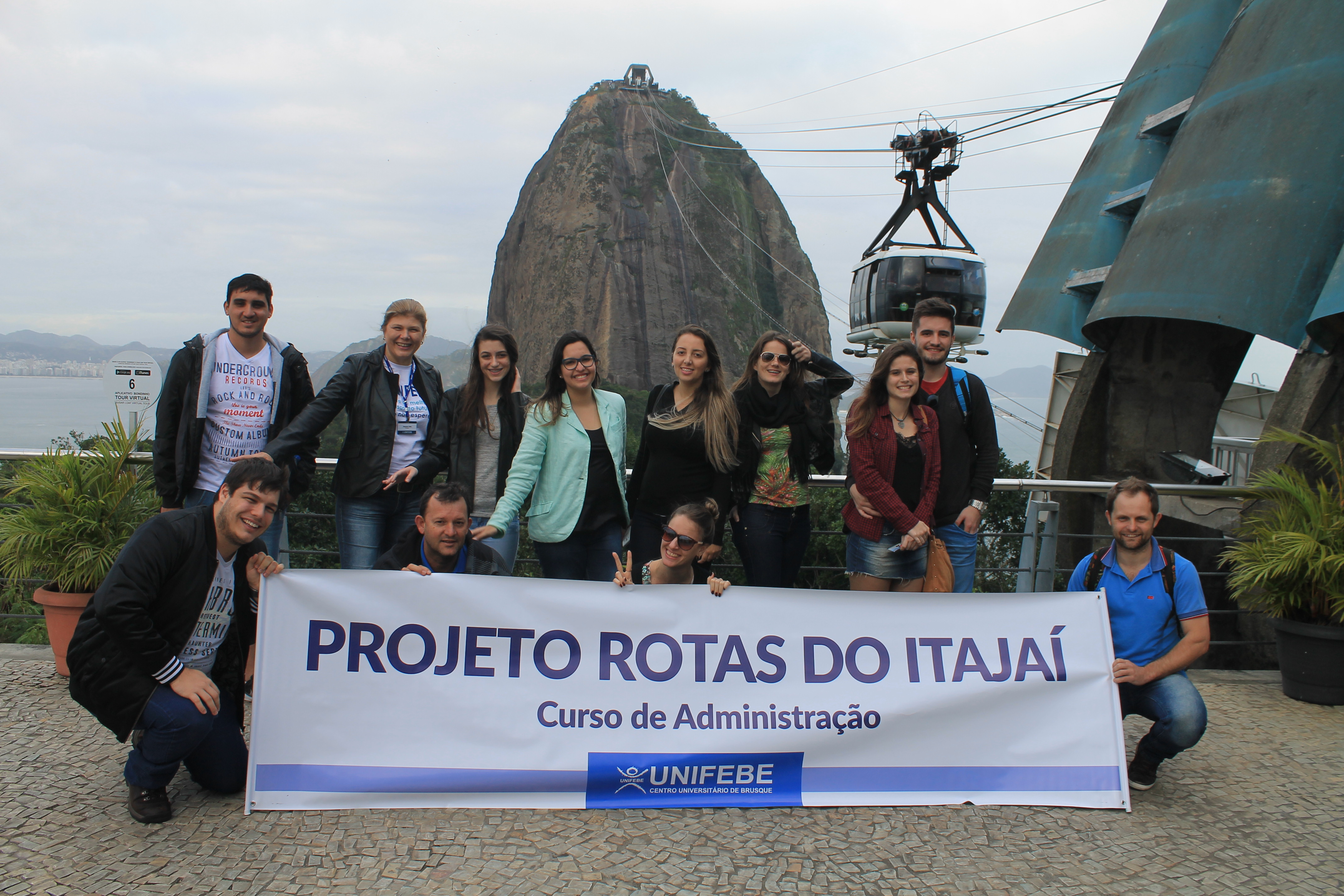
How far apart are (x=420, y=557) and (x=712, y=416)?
1444mm

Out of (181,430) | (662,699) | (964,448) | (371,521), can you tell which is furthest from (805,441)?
(181,430)

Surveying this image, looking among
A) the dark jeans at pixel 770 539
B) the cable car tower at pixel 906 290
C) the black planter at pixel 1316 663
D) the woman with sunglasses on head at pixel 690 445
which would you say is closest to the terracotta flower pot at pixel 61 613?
the woman with sunglasses on head at pixel 690 445

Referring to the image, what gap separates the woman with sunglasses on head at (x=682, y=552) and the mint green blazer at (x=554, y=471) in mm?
510

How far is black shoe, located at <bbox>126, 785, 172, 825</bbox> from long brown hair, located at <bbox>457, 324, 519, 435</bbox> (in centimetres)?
197

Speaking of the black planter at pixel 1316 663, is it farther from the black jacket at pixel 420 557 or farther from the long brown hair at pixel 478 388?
the long brown hair at pixel 478 388

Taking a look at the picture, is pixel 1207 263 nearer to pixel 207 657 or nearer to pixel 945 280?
pixel 207 657

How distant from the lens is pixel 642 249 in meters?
65.3

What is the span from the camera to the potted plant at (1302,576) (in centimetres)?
446

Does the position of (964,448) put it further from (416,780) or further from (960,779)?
(416,780)

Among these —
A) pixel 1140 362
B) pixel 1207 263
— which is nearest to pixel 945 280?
pixel 1140 362

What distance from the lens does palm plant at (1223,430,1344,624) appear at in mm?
4477

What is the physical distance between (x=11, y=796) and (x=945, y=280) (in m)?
33.4

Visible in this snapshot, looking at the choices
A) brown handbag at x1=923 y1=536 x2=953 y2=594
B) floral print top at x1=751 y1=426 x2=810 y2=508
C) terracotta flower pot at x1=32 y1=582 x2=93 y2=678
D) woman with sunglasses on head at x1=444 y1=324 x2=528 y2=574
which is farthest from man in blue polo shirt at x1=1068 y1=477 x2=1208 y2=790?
terracotta flower pot at x1=32 y1=582 x2=93 y2=678

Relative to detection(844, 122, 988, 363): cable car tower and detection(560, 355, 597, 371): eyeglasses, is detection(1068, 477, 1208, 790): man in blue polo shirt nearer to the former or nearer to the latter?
detection(560, 355, 597, 371): eyeglasses
